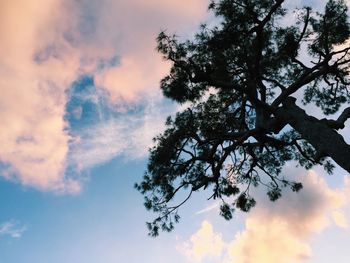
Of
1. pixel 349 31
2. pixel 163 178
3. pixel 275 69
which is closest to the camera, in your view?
pixel 349 31

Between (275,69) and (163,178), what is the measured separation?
4.27 m

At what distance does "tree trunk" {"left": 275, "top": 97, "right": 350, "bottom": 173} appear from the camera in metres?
6.55

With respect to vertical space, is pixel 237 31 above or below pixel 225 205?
above

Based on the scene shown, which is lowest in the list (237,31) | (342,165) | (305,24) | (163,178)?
(342,165)

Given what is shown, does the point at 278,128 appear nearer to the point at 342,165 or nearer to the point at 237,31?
the point at 342,165

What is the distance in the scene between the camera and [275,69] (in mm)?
10422

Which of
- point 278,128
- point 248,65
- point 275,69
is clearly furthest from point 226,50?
point 278,128

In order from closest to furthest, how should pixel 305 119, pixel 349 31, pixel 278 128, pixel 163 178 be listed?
1. pixel 305 119
2. pixel 278 128
3. pixel 349 31
4. pixel 163 178

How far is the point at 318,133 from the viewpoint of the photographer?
7.14m

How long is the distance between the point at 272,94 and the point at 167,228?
477cm

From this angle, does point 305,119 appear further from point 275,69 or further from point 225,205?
point 225,205

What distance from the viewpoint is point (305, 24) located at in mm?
8680

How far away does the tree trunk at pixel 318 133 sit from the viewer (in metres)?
6.55

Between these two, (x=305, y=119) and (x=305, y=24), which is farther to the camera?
(x=305, y=24)
